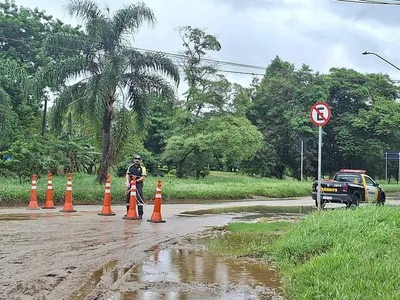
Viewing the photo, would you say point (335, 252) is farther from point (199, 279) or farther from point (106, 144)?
point (106, 144)

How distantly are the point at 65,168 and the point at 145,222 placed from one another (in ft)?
56.3

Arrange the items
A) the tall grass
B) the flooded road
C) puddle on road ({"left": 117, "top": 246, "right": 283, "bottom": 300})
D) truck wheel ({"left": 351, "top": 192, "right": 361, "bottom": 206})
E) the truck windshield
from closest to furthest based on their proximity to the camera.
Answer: the tall grass, puddle on road ({"left": 117, "top": 246, "right": 283, "bottom": 300}), the flooded road, truck wheel ({"left": 351, "top": 192, "right": 361, "bottom": 206}), the truck windshield

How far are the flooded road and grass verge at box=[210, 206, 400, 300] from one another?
0.69m

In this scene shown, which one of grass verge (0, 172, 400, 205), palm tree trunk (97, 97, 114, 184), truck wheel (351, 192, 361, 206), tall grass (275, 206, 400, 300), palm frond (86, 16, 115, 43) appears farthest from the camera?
palm tree trunk (97, 97, 114, 184)

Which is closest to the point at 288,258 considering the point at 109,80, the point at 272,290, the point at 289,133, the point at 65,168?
the point at 272,290

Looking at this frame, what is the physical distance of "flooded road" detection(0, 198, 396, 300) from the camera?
20.4 feet

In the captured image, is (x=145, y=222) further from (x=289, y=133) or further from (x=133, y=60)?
(x=289, y=133)

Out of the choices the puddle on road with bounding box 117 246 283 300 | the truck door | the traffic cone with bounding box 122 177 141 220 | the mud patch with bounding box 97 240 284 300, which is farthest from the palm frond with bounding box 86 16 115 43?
the puddle on road with bounding box 117 246 283 300

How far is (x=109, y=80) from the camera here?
22.2 m

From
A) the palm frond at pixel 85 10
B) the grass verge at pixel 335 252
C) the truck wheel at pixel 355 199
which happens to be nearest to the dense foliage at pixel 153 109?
the palm frond at pixel 85 10

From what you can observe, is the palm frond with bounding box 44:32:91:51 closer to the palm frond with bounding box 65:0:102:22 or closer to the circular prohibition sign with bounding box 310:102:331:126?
the palm frond with bounding box 65:0:102:22

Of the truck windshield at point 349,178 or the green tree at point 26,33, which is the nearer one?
the truck windshield at point 349,178

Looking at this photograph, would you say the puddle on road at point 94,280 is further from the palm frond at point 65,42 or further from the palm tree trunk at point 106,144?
the palm frond at point 65,42

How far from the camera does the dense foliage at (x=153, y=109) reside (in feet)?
76.6
